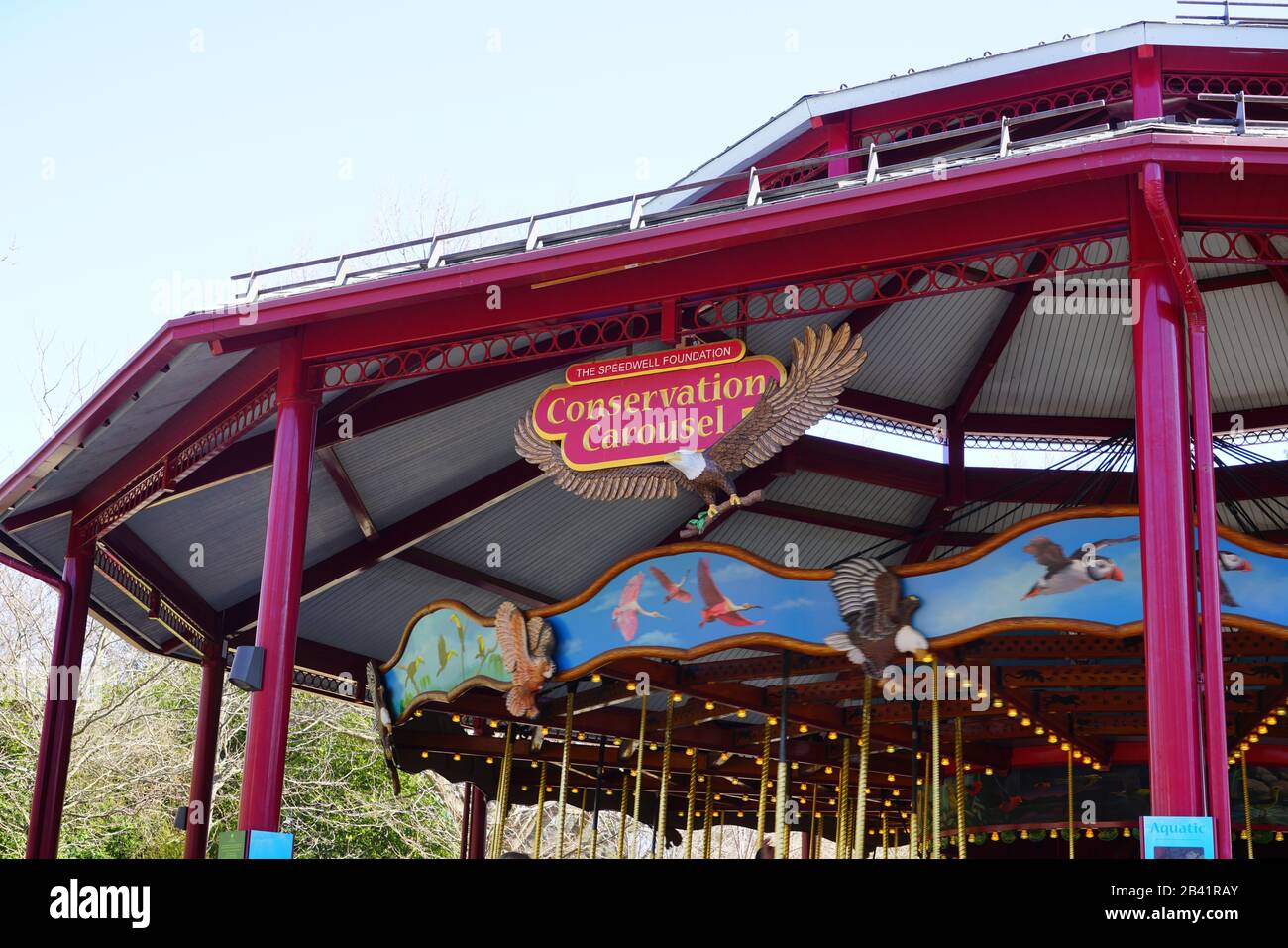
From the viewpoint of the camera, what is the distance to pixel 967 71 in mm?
18203

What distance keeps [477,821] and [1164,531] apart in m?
17.1

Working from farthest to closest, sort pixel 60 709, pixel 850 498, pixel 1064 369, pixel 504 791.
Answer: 1. pixel 850 498
2. pixel 1064 369
3. pixel 60 709
4. pixel 504 791

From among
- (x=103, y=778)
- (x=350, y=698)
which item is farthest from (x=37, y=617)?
(x=350, y=698)

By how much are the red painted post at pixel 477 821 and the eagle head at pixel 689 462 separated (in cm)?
1309

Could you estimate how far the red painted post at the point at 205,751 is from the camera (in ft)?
69.7

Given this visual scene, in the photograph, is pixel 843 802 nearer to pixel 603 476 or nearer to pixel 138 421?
pixel 603 476

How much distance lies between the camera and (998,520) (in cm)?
2300

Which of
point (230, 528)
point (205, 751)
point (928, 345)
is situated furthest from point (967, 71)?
point (205, 751)

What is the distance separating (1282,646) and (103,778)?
25589 millimetres

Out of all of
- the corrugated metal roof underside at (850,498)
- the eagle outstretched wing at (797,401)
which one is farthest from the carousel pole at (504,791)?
the eagle outstretched wing at (797,401)

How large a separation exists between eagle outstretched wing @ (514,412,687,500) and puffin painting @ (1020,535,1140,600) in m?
3.36

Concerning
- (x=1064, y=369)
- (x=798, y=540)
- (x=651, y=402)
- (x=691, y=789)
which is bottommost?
(x=691, y=789)
